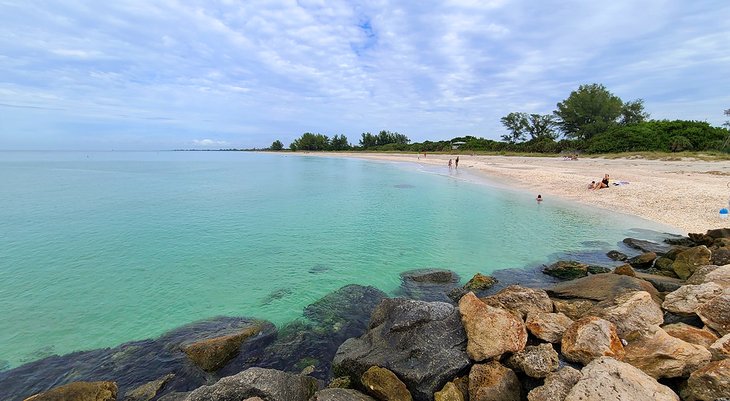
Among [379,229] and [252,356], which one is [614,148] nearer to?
[379,229]

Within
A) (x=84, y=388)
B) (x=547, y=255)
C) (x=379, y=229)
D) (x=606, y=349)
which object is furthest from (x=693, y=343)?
(x=379, y=229)

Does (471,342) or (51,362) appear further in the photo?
(51,362)

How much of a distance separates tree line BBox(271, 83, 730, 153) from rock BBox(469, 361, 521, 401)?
53.7 m

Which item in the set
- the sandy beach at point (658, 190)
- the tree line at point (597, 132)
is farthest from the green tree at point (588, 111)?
the sandy beach at point (658, 190)

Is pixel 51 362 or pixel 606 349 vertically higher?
pixel 606 349

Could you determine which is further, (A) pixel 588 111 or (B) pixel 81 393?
(A) pixel 588 111

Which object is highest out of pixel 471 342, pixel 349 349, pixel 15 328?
pixel 471 342

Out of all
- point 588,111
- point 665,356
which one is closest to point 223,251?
point 665,356

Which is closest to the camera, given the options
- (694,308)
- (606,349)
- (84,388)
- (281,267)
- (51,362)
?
(606,349)

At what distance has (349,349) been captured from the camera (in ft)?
21.7

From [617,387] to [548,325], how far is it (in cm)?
202

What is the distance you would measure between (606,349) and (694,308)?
2501 millimetres

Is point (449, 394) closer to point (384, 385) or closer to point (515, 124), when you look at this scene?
point (384, 385)

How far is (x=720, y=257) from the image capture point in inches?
368
